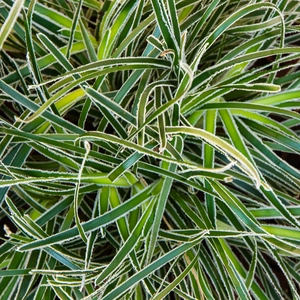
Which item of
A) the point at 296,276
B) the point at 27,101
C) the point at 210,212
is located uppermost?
the point at 27,101

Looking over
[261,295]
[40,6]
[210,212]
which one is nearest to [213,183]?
[210,212]

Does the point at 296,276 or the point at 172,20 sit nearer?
the point at 172,20

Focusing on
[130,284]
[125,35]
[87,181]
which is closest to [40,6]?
[125,35]

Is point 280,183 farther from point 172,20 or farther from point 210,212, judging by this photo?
point 172,20

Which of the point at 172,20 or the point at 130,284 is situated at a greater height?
the point at 172,20

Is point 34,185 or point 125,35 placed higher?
point 125,35

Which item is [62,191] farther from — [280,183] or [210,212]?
[280,183]
